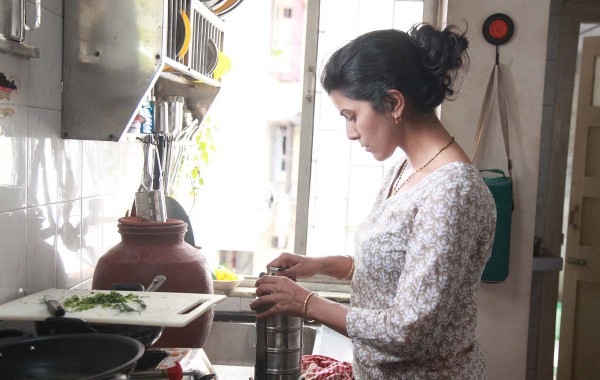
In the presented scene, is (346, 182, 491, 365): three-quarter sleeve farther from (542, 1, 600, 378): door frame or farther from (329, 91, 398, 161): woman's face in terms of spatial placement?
(542, 1, 600, 378): door frame

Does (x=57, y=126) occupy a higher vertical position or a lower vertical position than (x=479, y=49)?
lower

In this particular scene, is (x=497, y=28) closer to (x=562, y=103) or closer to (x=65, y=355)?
(x=562, y=103)

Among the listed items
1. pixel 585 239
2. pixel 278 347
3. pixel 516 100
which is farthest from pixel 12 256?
pixel 585 239

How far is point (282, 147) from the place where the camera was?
8.53 metres

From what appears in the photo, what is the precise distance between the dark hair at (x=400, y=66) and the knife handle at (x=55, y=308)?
67 cm

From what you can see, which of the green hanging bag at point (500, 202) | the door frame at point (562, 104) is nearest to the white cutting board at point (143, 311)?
the green hanging bag at point (500, 202)

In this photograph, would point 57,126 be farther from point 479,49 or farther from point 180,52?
point 479,49

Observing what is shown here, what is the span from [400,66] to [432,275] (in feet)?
1.32

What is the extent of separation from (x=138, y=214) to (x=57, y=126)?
0.30 m

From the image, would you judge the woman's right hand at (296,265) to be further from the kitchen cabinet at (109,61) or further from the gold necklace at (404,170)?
the kitchen cabinet at (109,61)

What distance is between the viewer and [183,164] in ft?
8.40

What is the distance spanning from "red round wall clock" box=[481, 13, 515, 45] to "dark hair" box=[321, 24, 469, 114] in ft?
4.05

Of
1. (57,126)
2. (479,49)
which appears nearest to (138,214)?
(57,126)

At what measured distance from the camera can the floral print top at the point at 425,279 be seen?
117 cm
